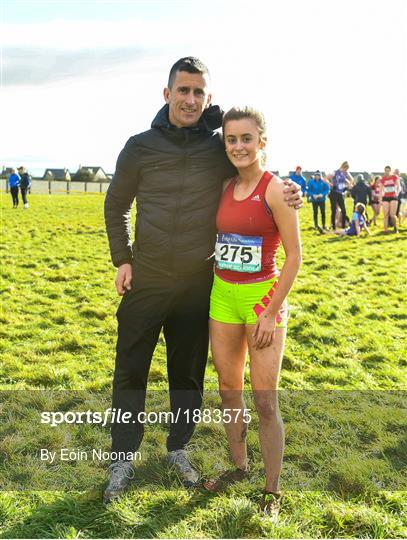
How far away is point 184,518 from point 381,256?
10.7 meters

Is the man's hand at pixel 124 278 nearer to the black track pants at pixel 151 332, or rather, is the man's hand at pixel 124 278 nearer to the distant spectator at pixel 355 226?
the black track pants at pixel 151 332

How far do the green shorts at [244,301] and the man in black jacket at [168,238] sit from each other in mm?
235

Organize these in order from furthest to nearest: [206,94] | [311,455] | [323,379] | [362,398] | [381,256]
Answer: [381,256] < [323,379] < [362,398] < [311,455] < [206,94]

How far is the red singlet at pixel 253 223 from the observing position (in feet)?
10.4

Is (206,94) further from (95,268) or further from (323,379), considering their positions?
(95,268)

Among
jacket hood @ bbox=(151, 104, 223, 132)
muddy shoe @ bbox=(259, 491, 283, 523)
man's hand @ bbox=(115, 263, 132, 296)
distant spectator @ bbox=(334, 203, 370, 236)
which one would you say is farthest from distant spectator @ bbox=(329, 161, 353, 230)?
muddy shoe @ bbox=(259, 491, 283, 523)

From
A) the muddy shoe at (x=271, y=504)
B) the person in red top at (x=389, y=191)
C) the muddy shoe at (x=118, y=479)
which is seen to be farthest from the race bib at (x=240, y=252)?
the person in red top at (x=389, y=191)

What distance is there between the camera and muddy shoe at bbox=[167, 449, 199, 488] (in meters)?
3.57

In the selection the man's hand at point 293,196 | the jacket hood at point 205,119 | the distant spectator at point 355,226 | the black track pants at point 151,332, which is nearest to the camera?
the man's hand at point 293,196

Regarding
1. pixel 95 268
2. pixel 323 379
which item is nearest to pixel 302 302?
pixel 323 379

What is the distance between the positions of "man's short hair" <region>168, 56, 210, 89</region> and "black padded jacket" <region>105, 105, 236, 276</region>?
208 mm

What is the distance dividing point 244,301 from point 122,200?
1007mm

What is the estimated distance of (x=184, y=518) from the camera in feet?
10.5

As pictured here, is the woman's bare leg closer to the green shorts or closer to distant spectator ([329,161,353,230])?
the green shorts
